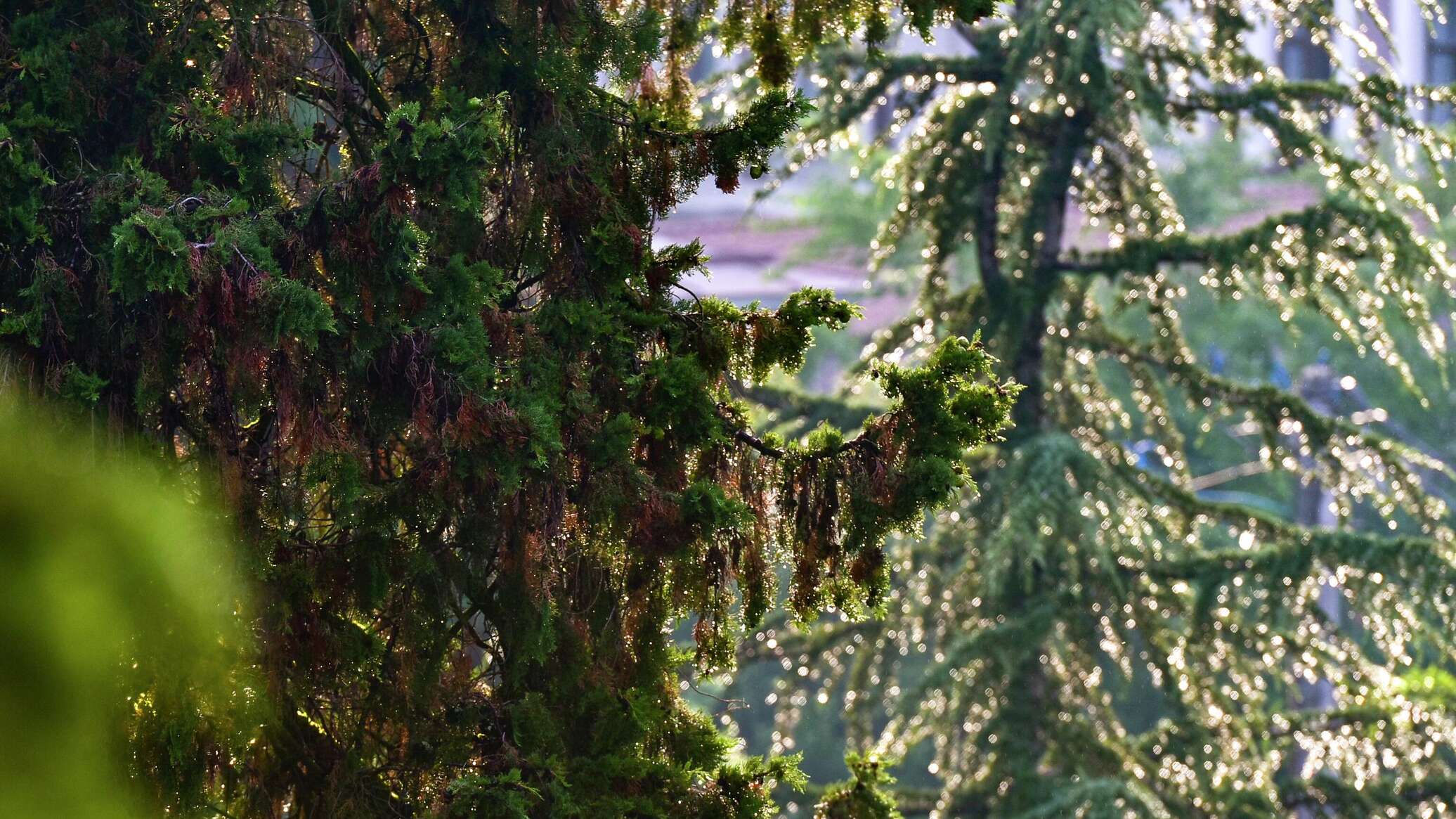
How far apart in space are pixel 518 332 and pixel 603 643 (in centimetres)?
98

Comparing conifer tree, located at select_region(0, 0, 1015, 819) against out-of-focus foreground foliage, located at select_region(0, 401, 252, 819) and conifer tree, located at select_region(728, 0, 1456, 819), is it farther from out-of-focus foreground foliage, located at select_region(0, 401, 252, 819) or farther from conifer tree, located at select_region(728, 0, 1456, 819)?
conifer tree, located at select_region(728, 0, 1456, 819)

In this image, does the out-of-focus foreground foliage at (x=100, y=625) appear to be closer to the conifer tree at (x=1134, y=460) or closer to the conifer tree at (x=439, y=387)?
the conifer tree at (x=439, y=387)

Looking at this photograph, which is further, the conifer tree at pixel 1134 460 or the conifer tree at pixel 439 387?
Answer: the conifer tree at pixel 1134 460

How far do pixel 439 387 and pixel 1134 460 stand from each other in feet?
20.7

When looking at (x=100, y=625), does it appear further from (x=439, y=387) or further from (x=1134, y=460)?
(x=1134, y=460)

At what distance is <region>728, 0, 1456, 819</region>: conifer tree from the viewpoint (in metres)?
8.41

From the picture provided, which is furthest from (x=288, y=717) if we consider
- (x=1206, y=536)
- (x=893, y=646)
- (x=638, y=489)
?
(x=1206, y=536)

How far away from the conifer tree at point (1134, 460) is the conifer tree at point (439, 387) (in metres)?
3.41

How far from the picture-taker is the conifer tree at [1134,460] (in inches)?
331

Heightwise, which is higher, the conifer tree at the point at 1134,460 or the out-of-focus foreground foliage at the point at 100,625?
the conifer tree at the point at 1134,460

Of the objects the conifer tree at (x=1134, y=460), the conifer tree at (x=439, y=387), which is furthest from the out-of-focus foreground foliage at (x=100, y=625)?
the conifer tree at (x=1134, y=460)

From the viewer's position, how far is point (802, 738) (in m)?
19.4

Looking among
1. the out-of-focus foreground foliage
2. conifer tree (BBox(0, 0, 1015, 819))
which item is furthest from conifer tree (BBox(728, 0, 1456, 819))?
the out-of-focus foreground foliage

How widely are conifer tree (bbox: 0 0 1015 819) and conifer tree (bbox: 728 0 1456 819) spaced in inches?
134
